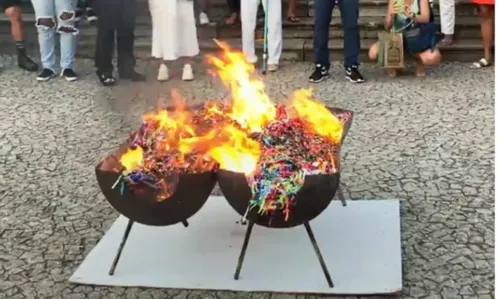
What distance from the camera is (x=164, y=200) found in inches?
141

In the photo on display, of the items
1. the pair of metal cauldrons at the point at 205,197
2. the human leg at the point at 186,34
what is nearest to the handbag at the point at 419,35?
the human leg at the point at 186,34

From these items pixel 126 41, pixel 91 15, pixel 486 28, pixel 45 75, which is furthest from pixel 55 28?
pixel 486 28

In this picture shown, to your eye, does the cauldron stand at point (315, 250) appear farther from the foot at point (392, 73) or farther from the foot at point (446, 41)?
the foot at point (446, 41)

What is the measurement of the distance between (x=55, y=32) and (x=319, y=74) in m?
2.68

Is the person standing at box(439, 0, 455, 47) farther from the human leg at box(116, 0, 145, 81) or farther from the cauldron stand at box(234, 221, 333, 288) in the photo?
the cauldron stand at box(234, 221, 333, 288)

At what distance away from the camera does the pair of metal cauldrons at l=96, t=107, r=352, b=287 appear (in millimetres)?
3482

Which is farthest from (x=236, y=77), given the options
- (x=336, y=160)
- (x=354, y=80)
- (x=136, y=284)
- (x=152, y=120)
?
(x=354, y=80)

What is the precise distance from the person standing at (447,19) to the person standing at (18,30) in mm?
4201

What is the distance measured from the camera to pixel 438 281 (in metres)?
3.75

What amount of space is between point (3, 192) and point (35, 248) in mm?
954

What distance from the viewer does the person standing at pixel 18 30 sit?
820 cm

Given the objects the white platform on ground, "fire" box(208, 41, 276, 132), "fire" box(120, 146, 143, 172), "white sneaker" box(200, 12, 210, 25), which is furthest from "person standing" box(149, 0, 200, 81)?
"fire" box(120, 146, 143, 172)

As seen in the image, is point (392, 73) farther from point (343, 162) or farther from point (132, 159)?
point (132, 159)

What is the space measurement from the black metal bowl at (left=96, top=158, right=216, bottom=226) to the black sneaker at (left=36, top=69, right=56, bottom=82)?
4496mm
